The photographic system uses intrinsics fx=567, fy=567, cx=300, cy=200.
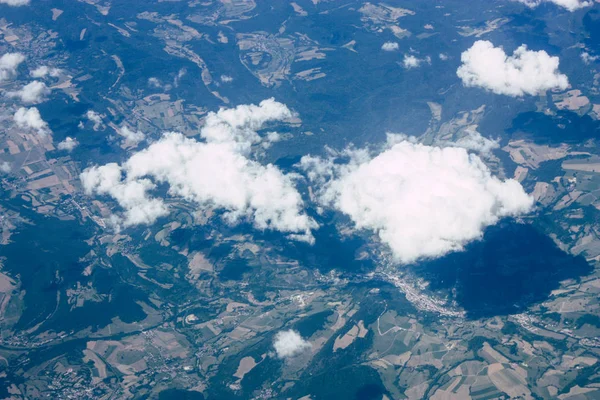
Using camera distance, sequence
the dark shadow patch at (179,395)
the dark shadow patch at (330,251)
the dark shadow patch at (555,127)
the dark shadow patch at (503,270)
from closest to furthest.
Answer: the dark shadow patch at (179,395), the dark shadow patch at (503,270), the dark shadow patch at (330,251), the dark shadow patch at (555,127)

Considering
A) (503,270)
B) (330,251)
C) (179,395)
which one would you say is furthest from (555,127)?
(179,395)

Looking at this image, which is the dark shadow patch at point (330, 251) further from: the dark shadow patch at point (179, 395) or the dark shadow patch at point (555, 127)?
the dark shadow patch at point (555, 127)

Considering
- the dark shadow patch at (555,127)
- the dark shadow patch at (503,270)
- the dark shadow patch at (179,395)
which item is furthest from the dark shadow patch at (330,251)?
the dark shadow patch at (555,127)

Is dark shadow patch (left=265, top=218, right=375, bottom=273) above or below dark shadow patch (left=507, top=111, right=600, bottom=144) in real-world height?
below

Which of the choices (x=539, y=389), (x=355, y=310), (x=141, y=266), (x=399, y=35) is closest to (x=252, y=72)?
(x=399, y=35)

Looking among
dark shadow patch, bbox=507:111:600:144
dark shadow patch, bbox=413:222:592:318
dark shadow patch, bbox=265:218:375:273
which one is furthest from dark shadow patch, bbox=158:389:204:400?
dark shadow patch, bbox=507:111:600:144

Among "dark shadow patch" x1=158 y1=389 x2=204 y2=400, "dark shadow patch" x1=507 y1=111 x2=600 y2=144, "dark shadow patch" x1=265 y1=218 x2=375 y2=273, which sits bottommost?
"dark shadow patch" x1=158 y1=389 x2=204 y2=400

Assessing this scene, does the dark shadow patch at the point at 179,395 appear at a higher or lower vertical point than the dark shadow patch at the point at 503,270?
lower

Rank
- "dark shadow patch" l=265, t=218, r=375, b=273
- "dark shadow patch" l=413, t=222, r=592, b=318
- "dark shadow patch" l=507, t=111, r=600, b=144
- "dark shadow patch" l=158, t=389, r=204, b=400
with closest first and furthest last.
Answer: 1. "dark shadow patch" l=158, t=389, r=204, b=400
2. "dark shadow patch" l=413, t=222, r=592, b=318
3. "dark shadow patch" l=265, t=218, r=375, b=273
4. "dark shadow patch" l=507, t=111, r=600, b=144

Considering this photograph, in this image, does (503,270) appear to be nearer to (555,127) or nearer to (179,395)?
(555,127)

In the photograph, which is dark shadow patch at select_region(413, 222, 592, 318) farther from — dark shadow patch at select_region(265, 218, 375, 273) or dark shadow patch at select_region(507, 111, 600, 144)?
dark shadow patch at select_region(507, 111, 600, 144)
